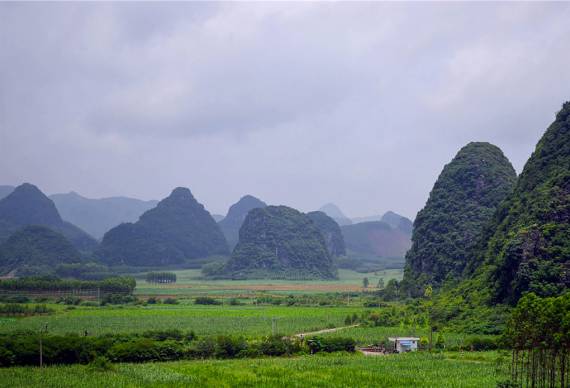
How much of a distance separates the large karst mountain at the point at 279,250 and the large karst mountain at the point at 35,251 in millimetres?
29055

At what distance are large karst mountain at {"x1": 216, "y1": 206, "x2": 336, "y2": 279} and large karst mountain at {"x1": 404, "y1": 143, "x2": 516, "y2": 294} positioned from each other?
49630mm

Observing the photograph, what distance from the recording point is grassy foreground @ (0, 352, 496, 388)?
22.9 meters

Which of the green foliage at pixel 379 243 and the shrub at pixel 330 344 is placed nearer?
the shrub at pixel 330 344

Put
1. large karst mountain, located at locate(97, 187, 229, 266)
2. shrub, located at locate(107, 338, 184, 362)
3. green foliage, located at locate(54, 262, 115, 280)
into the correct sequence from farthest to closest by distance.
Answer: large karst mountain, located at locate(97, 187, 229, 266)
green foliage, located at locate(54, 262, 115, 280)
shrub, located at locate(107, 338, 184, 362)

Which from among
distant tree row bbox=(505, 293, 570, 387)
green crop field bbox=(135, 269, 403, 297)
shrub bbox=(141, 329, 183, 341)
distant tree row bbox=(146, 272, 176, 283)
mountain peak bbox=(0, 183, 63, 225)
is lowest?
green crop field bbox=(135, 269, 403, 297)

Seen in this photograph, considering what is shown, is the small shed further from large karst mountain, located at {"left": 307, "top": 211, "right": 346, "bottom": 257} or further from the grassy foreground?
large karst mountain, located at {"left": 307, "top": 211, "right": 346, "bottom": 257}

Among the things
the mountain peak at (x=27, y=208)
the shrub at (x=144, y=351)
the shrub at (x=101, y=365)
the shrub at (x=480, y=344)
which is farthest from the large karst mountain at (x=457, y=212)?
the mountain peak at (x=27, y=208)

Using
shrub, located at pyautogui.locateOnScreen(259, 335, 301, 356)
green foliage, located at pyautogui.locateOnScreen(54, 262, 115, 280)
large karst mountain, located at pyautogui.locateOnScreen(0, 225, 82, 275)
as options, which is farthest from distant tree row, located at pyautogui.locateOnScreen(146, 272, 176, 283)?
shrub, located at pyautogui.locateOnScreen(259, 335, 301, 356)

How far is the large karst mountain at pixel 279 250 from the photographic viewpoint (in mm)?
116625


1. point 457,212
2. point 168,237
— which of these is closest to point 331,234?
point 168,237

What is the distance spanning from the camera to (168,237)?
491 feet

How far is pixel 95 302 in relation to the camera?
61.4 metres

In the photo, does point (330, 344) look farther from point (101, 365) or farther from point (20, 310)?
point (20, 310)

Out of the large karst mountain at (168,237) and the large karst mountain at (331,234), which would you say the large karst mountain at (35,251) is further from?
the large karst mountain at (331,234)
